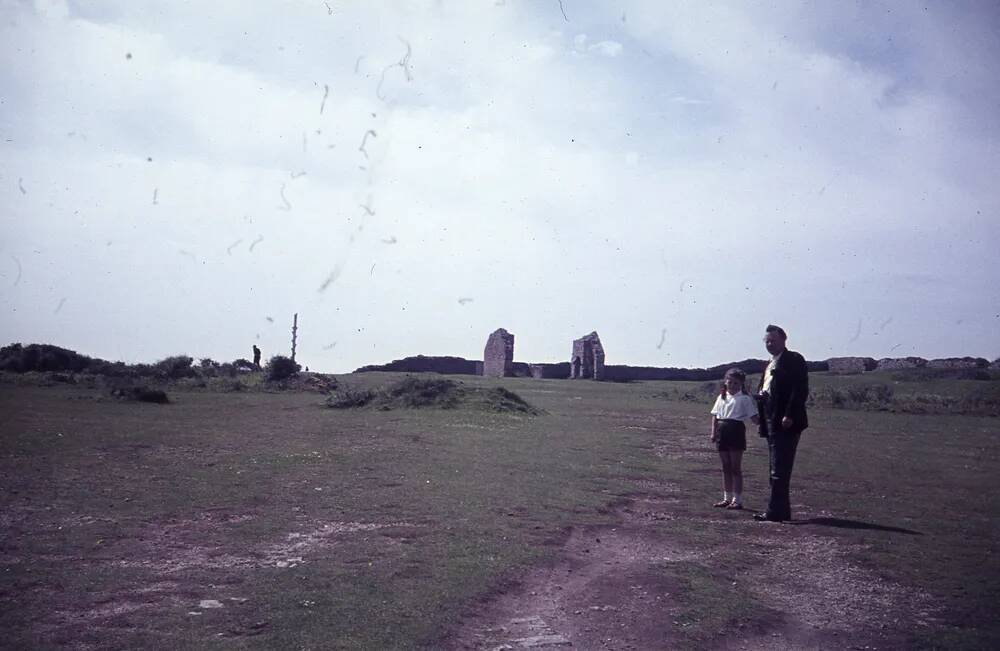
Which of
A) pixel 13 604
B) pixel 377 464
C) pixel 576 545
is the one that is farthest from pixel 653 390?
pixel 13 604

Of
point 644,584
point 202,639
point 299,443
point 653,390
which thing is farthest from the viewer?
point 653,390

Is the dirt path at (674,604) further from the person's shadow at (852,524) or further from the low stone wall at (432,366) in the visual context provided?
the low stone wall at (432,366)

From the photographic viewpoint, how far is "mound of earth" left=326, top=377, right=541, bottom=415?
1005 inches

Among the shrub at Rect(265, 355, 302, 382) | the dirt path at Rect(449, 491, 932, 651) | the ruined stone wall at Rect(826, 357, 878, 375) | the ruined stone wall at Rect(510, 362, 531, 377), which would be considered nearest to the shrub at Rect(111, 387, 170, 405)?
the shrub at Rect(265, 355, 302, 382)

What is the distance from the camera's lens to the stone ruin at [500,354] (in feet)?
198

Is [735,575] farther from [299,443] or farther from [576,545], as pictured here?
[299,443]

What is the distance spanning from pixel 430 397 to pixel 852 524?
61.8 feet

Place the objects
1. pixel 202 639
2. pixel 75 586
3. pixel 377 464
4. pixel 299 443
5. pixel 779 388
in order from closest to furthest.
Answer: pixel 202 639 < pixel 75 586 < pixel 779 388 < pixel 377 464 < pixel 299 443

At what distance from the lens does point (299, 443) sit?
1524 cm

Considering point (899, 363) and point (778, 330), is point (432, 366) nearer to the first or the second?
point (899, 363)

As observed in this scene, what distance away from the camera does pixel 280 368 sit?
140 feet

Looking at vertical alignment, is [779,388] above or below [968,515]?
above

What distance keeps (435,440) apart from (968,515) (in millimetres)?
9707

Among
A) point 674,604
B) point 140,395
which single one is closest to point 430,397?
point 140,395
